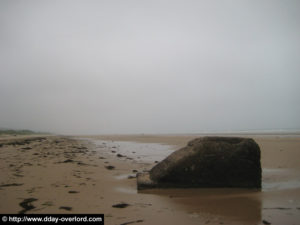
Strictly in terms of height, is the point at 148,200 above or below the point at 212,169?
below

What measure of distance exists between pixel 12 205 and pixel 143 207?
204cm

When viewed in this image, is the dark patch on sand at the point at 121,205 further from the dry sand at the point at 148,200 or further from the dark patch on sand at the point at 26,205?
the dark patch on sand at the point at 26,205

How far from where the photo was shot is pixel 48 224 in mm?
2709

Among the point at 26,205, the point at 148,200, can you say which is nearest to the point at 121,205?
the point at 148,200

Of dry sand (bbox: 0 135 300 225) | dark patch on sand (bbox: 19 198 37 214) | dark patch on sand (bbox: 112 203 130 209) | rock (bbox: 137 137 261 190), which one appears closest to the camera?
dry sand (bbox: 0 135 300 225)

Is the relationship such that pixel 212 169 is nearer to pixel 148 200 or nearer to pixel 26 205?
pixel 148 200

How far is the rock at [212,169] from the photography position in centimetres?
471

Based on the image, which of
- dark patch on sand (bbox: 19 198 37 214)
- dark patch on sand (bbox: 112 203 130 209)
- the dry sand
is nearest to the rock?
the dry sand

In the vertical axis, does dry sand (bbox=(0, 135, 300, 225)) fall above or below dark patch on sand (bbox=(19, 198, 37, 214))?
below

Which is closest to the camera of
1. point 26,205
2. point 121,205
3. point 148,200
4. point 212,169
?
point 26,205

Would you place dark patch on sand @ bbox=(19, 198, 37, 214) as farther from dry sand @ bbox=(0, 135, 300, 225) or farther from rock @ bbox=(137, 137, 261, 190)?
rock @ bbox=(137, 137, 261, 190)

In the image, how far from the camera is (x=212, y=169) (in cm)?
476

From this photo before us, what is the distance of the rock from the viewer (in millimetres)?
4707

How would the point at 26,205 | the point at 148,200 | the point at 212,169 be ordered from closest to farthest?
the point at 26,205
the point at 148,200
the point at 212,169
